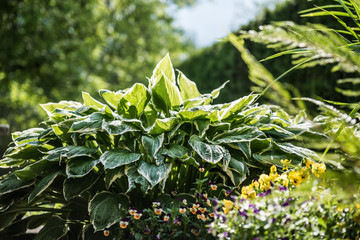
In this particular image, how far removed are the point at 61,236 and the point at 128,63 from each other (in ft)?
38.3

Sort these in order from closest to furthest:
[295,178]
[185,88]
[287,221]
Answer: [287,221] < [295,178] < [185,88]

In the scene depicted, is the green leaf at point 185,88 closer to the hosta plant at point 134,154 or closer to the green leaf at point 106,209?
the hosta plant at point 134,154

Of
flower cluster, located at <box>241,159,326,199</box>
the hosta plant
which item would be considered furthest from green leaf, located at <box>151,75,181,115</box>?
flower cluster, located at <box>241,159,326,199</box>

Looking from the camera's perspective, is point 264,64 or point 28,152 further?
point 264,64

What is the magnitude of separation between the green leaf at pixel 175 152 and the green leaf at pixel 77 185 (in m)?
0.42

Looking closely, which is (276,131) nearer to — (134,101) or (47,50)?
(134,101)

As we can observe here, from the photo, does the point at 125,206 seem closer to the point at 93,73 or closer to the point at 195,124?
the point at 195,124

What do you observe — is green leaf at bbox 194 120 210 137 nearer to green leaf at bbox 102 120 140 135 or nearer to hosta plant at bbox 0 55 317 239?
hosta plant at bbox 0 55 317 239

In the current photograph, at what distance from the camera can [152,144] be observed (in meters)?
1.80

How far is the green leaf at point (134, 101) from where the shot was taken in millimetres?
1979

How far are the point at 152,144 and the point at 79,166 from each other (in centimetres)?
39

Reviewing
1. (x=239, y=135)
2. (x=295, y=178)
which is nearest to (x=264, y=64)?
(x=239, y=135)

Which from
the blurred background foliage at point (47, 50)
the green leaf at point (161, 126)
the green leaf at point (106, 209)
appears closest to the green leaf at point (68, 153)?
the green leaf at point (106, 209)

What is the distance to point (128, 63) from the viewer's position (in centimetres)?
1321
